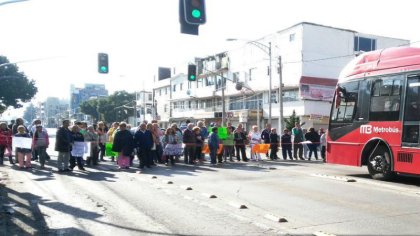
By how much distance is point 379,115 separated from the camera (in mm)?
Result: 12156

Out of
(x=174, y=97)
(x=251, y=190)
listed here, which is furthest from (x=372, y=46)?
(x=251, y=190)

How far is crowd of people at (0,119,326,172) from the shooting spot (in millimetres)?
15734

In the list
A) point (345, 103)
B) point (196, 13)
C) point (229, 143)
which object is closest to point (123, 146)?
point (229, 143)

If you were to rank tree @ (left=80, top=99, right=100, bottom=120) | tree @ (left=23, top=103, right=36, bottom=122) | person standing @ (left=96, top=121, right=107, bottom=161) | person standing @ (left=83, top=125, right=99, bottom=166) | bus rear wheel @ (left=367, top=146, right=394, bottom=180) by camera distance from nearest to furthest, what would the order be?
bus rear wheel @ (left=367, top=146, right=394, bottom=180), person standing @ (left=83, top=125, right=99, bottom=166), person standing @ (left=96, top=121, right=107, bottom=161), tree @ (left=80, top=99, right=100, bottom=120), tree @ (left=23, top=103, right=36, bottom=122)

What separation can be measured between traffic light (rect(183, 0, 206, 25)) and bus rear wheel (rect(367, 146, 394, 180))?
587cm

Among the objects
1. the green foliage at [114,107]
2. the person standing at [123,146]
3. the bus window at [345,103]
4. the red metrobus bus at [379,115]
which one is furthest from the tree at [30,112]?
the red metrobus bus at [379,115]

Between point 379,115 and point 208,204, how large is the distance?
19.4 feet

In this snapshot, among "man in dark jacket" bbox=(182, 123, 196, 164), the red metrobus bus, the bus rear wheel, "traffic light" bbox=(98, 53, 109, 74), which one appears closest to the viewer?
the red metrobus bus

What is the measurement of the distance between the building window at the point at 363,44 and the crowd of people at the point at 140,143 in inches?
1178

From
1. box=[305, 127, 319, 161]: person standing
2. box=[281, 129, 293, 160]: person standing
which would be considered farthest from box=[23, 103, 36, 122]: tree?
box=[305, 127, 319, 161]: person standing

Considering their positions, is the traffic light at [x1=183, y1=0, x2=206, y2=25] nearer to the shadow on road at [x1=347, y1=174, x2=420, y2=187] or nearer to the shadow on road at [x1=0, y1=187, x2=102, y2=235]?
the shadow on road at [x1=0, y1=187, x2=102, y2=235]

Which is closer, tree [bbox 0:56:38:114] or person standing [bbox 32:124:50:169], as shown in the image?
person standing [bbox 32:124:50:169]

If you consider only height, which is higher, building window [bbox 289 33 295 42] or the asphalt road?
building window [bbox 289 33 295 42]

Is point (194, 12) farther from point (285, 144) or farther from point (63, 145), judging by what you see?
point (285, 144)
